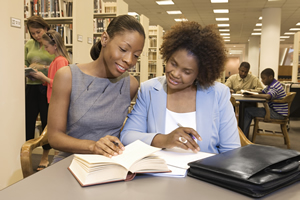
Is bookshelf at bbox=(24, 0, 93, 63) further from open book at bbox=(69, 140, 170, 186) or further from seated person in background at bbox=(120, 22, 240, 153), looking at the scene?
open book at bbox=(69, 140, 170, 186)

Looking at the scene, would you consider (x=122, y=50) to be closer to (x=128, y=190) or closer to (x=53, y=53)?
(x=128, y=190)

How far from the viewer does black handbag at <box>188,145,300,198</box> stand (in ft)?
2.28

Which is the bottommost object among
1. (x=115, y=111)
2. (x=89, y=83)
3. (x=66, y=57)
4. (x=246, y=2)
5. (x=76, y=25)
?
(x=115, y=111)

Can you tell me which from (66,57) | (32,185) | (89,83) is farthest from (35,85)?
(32,185)

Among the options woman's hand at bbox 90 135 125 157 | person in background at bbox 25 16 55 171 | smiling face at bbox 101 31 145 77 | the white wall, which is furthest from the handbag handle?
person in background at bbox 25 16 55 171

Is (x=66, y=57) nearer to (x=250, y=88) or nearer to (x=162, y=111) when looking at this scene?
(x=162, y=111)

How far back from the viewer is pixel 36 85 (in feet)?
9.74

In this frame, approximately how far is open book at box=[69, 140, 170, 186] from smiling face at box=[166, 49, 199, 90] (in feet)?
1.68

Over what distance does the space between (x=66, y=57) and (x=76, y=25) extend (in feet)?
2.87

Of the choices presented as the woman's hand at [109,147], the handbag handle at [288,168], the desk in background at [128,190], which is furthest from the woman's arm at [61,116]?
the handbag handle at [288,168]

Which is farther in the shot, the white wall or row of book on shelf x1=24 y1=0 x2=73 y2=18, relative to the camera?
row of book on shelf x1=24 y1=0 x2=73 y2=18

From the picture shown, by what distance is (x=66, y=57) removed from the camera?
290 centimetres

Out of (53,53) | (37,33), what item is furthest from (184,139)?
(37,33)

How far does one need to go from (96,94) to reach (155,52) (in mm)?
6074
